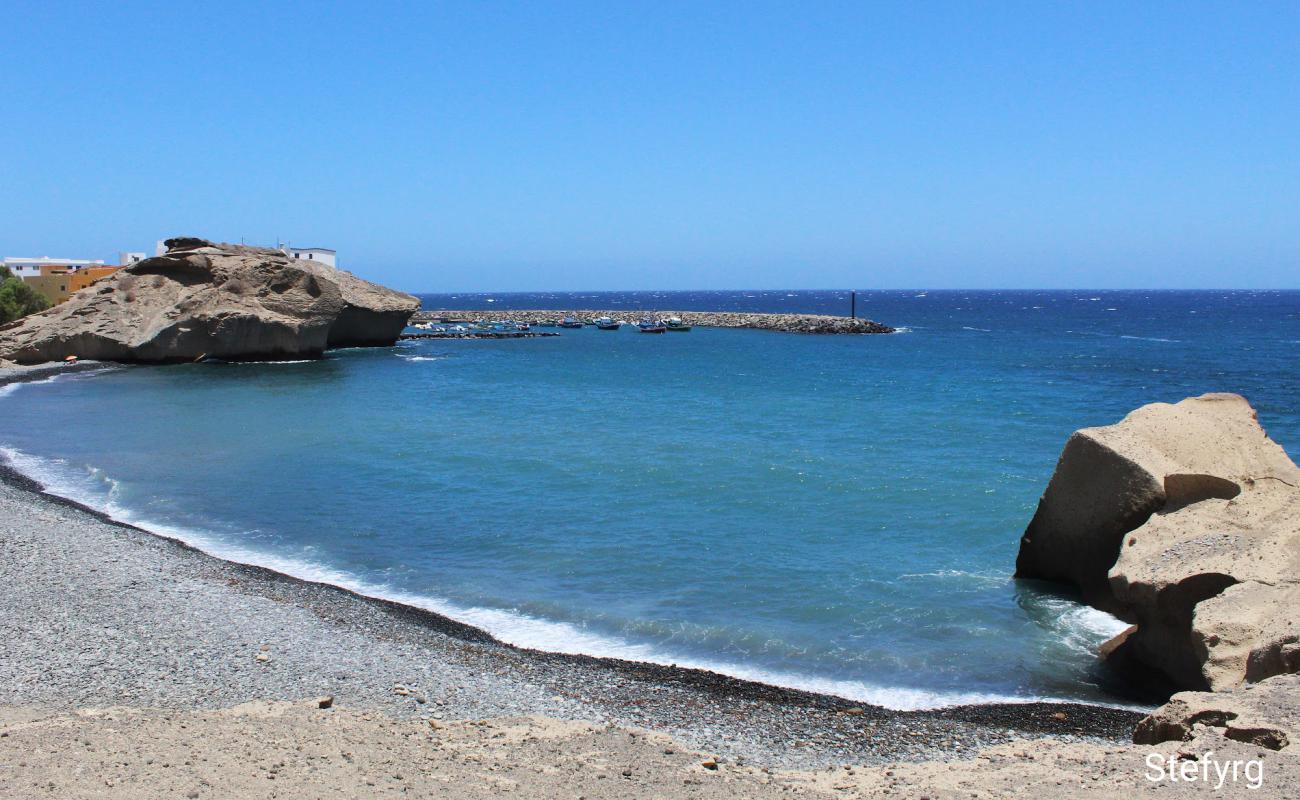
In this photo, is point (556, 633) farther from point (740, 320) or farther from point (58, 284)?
point (740, 320)

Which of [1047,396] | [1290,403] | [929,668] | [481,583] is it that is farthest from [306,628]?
[1290,403]

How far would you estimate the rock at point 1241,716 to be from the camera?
8.33 meters

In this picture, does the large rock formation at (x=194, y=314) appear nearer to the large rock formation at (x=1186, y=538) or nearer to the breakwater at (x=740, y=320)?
the breakwater at (x=740, y=320)

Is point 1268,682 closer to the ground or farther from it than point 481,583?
farther from it

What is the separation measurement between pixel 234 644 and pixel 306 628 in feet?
3.75

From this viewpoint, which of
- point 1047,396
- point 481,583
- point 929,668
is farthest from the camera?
point 1047,396

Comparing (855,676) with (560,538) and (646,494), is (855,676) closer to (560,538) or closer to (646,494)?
(560,538)

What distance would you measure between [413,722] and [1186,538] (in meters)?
10.6

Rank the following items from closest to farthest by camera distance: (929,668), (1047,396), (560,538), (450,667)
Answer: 1. (450,667)
2. (929,668)
3. (560,538)
4. (1047,396)

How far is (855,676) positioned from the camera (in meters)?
13.3

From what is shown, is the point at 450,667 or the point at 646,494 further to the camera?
the point at 646,494

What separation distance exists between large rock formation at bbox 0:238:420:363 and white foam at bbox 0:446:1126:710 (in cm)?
4130

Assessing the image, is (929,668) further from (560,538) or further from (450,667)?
(560,538)

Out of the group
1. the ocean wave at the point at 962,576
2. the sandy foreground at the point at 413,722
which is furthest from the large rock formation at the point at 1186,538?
the sandy foreground at the point at 413,722
